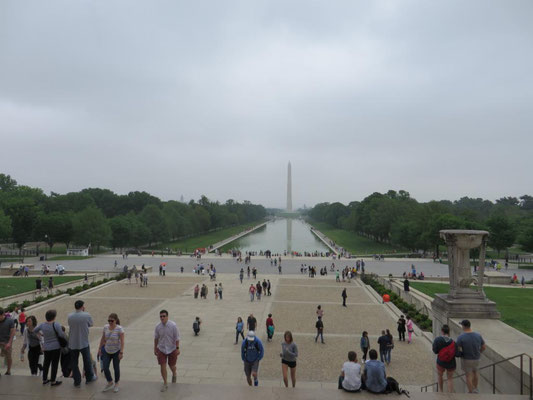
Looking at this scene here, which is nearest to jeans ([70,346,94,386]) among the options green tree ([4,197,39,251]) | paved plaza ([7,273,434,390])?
paved plaza ([7,273,434,390])

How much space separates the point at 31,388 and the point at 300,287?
25.2m

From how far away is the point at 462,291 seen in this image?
10.1m

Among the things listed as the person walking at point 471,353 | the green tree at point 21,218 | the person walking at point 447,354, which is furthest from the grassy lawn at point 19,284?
the green tree at point 21,218

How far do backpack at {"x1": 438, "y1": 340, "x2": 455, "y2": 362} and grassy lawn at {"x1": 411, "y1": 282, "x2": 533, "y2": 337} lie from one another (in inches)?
405

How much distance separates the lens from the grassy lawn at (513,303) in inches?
670

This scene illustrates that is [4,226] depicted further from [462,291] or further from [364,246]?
[364,246]

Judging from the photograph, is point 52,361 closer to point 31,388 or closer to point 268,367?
point 31,388

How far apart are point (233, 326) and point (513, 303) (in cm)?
1738

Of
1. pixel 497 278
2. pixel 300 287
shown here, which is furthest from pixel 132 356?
pixel 497 278

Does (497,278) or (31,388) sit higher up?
(31,388)

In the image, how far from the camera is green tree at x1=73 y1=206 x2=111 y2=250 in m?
57.4

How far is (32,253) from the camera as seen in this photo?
192 ft

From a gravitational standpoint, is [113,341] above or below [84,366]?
above

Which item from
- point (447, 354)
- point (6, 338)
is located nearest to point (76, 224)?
point (6, 338)
